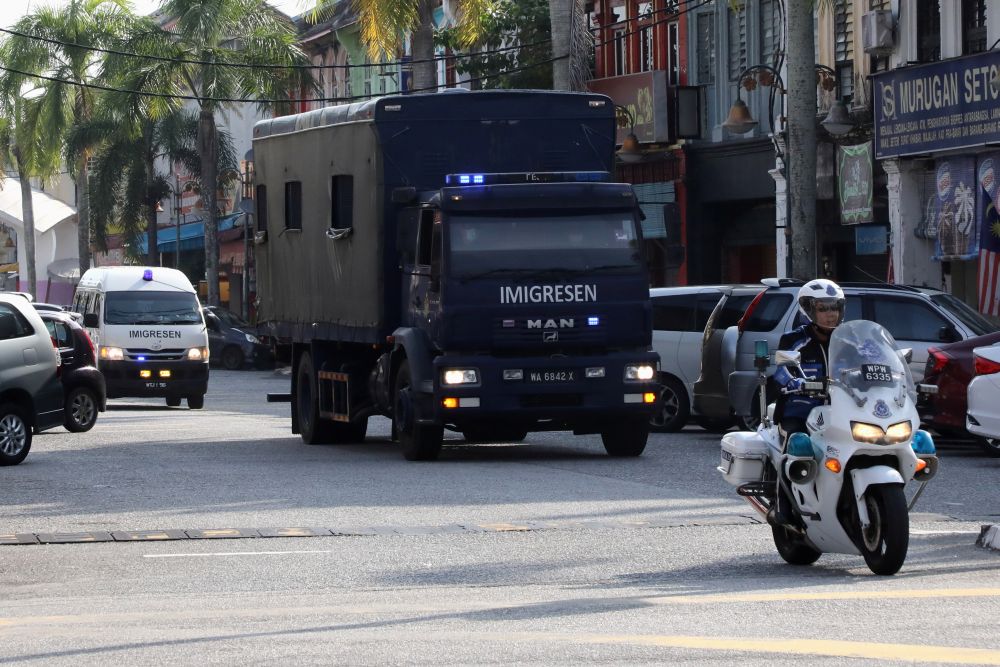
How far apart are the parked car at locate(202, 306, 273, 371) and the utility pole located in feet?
80.1

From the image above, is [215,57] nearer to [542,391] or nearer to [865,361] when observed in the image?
[542,391]

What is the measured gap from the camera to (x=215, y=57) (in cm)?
5403

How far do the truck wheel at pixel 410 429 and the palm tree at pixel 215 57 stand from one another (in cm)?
3452

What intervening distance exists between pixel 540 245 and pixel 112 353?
1572 cm

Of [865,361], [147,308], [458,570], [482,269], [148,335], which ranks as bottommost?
[458,570]

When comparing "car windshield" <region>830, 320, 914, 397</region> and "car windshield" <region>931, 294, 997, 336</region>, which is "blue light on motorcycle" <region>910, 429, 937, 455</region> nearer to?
"car windshield" <region>830, 320, 914, 397</region>

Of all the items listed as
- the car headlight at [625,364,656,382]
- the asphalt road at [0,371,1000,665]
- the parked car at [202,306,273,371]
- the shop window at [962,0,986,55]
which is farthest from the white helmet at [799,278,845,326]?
the parked car at [202,306,273,371]

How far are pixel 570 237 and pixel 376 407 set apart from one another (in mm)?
3452

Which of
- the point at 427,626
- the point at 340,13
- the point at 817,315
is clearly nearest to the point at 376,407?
the point at 817,315

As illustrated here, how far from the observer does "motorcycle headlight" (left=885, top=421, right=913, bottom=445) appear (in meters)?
10.5

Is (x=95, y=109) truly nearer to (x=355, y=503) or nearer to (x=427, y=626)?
(x=355, y=503)

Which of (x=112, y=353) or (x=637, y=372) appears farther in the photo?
(x=112, y=353)

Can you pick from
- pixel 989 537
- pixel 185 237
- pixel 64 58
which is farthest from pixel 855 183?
pixel 185 237

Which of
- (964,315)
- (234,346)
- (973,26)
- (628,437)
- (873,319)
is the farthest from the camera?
(234,346)
